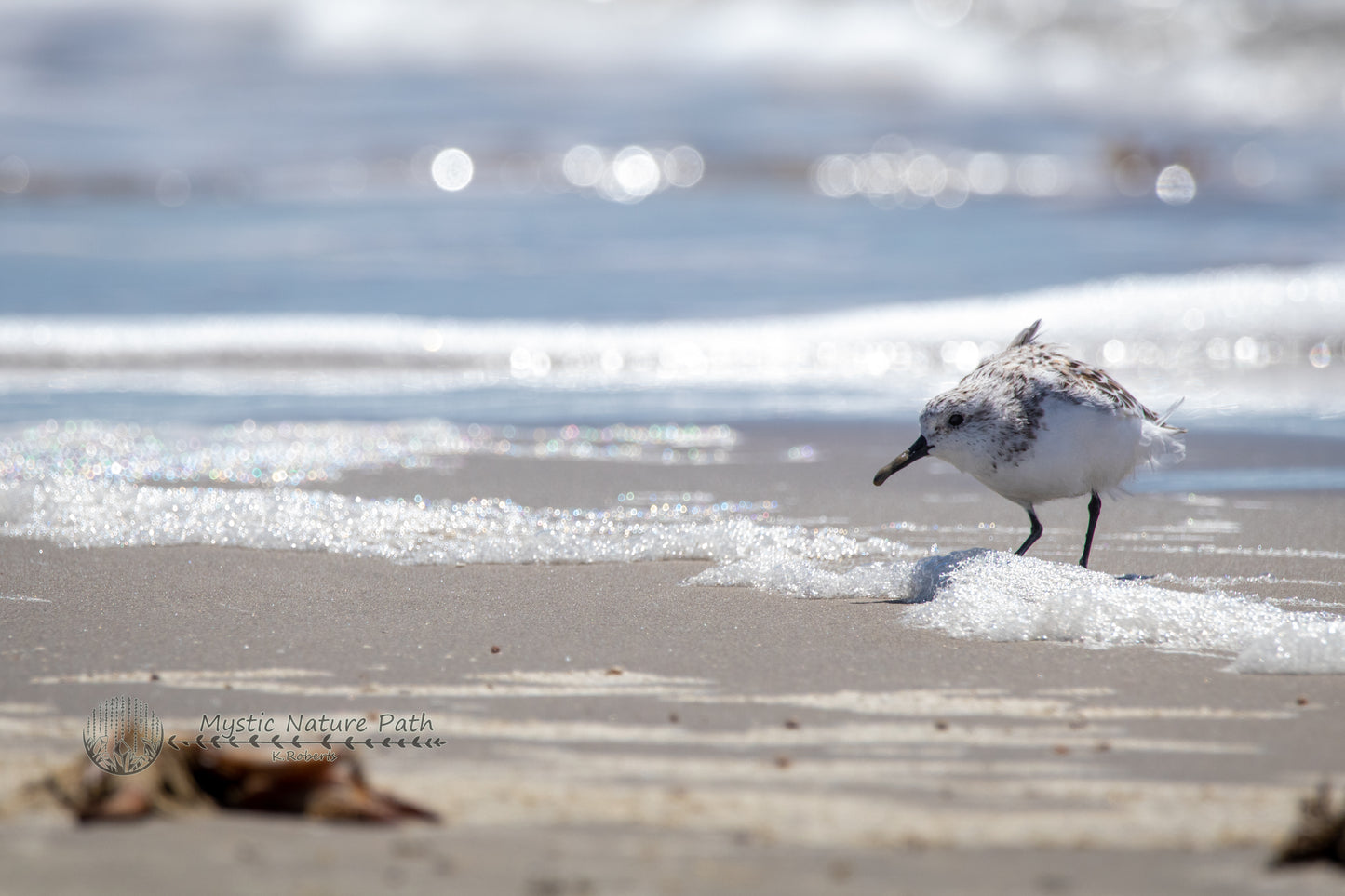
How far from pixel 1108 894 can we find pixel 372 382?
7.42 metres

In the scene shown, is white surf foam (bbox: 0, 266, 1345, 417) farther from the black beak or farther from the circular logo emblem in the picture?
the circular logo emblem

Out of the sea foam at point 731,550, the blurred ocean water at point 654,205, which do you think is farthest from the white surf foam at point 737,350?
the sea foam at point 731,550

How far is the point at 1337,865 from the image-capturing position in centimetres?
206

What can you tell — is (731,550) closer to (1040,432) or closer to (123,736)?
(1040,432)

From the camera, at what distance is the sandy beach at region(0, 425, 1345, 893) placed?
6.93 ft

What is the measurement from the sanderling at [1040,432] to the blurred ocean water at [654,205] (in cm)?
306

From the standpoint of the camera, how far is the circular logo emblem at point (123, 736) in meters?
2.42

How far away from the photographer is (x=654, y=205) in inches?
696

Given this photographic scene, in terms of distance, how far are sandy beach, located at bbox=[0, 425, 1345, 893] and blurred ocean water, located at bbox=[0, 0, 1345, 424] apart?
11.3 ft

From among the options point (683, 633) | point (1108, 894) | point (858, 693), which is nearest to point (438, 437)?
point (683, 633)

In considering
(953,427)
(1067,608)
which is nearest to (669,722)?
(1067,608)

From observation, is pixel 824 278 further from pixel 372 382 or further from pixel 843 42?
pixel 843 42

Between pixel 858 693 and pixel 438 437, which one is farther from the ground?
pixel 438 437

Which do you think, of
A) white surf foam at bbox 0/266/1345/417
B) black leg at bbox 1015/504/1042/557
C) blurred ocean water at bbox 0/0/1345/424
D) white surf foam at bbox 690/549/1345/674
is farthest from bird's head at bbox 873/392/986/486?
white surf foam at bbox 0/266/1345/417
